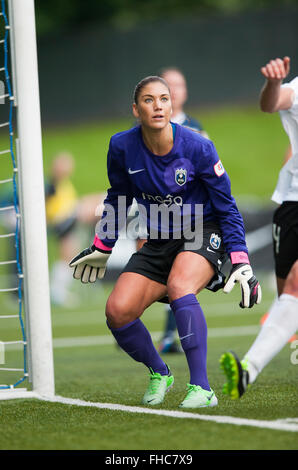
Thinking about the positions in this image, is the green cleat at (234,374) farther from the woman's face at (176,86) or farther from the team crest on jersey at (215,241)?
the woman's face at (176,86)

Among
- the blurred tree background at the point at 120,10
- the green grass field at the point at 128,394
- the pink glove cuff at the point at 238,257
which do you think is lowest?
the green grass field at the point at 128,394

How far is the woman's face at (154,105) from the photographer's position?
418 cm

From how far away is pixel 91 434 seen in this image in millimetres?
3410

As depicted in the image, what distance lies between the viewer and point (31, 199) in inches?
177

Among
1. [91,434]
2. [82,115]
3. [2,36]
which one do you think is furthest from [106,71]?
[91,434]

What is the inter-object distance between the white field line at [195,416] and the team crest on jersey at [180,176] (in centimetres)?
114

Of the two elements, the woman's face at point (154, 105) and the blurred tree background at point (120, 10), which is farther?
the blurred tree background at point (120, 10)

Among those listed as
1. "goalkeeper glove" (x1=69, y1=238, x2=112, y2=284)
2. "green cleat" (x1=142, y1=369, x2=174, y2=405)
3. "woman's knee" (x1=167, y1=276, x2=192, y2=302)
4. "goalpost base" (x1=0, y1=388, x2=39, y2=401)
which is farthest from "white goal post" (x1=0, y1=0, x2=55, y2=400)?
"woman's knee" (x1=167, y1=276, x2=192, y2=302)

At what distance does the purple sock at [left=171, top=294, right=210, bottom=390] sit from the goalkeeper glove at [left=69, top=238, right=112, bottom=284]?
70cm

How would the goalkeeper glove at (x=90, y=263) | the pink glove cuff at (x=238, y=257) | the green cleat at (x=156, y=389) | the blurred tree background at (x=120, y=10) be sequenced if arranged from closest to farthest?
the pink glove cuff at (x=238, y=257)
the green cleat at (x=156, y=389)
the goalkeeper glove at (x=90, y=263)
the blurred tree background at (x=120, y=10)

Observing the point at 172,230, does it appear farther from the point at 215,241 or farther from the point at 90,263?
the point at 90,263

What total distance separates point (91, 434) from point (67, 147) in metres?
24.3

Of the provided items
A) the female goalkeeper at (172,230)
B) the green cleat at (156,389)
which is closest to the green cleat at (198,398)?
the female goalkeeper at (172,230)

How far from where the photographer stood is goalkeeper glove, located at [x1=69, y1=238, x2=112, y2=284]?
4625 millimetres
